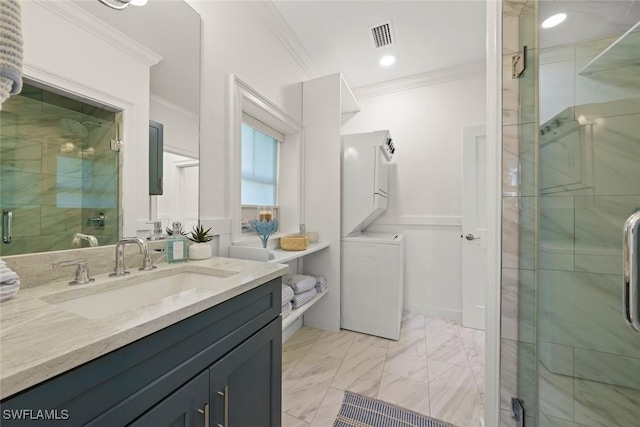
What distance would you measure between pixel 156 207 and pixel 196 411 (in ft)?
2.85

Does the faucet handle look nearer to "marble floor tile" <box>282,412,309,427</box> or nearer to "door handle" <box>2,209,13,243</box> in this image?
"door handle" <box>2,209,13,243</box>

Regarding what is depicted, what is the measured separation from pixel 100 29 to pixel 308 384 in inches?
82.3

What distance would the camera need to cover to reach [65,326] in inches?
20.7

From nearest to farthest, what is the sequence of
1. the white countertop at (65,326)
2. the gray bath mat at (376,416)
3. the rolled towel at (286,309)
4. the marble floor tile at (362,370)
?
1. the white countertop at (65,326)
2. the gray bath mat at (376,416)
3. the marble floor tile at (362,370)
4. the rolled towel at (286,309)

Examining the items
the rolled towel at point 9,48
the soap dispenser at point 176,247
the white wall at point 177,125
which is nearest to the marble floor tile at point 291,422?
the soap dispenser at point 176,247

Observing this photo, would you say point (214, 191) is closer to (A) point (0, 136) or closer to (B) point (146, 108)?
(B) point (146, 108)

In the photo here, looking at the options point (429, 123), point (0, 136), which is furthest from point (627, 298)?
point (429, 123)

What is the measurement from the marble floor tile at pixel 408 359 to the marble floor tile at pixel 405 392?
0.20 ft

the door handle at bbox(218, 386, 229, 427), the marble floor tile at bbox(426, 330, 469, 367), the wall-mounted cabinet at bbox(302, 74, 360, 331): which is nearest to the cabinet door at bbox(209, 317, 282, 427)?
the door handle at bbox(218, 386, 229, 427)

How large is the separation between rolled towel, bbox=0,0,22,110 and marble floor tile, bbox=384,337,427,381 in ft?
7.26

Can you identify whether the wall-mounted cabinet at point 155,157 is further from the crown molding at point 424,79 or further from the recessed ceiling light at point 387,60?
the crown molding at point 424,79

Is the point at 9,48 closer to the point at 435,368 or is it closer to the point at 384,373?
the point at 384,373

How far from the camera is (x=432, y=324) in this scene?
249cm

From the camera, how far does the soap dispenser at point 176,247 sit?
1170mm
